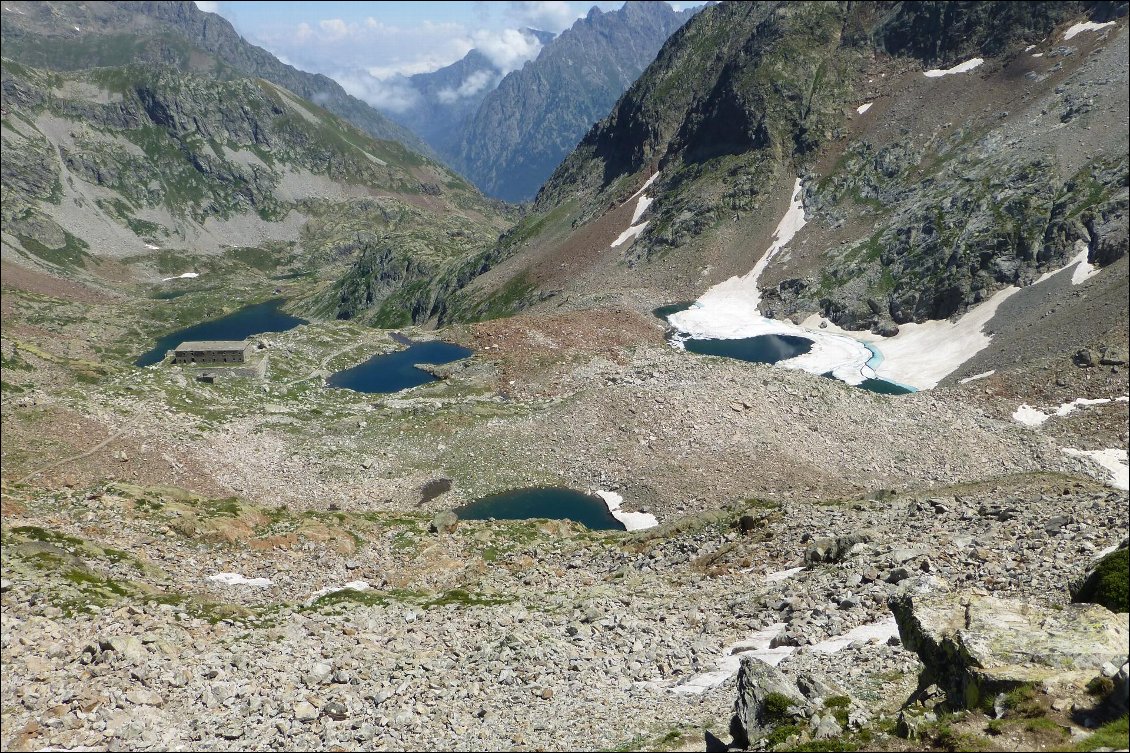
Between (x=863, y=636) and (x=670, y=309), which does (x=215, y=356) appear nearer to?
(x=670, y=309)

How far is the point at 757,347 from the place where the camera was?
112 metres

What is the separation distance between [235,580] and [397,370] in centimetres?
5877

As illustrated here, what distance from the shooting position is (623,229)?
165375 millimetres

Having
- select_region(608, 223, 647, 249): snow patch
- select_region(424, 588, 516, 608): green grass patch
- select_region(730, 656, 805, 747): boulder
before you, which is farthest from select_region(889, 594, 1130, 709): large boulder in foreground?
select_region(608, 223, 647, 249): snow patch

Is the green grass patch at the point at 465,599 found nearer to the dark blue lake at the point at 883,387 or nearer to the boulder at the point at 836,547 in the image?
the boulder at the point at 836,547

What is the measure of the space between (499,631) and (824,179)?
139513 millimetres

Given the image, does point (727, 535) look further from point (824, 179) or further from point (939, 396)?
point (824, 179)

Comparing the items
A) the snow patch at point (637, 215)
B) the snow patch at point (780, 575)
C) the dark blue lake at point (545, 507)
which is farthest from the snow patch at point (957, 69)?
the snow patch at point (780, 575)

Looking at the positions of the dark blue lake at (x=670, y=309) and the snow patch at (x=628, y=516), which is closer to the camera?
the snow patch at (x=628, y=516)

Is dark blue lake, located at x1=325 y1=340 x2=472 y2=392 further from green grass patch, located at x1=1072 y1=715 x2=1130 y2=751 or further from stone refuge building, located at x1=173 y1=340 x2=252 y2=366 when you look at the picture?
green grass patch, located at x1=1072 y1=715 x2=1130 y2=751

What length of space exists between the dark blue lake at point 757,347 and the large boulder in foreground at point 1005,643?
90.9 m

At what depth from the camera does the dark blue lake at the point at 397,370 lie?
86.0 meters

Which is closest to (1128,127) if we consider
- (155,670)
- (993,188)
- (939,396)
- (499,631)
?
(993,188)

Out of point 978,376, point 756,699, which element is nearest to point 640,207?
point 978,376
